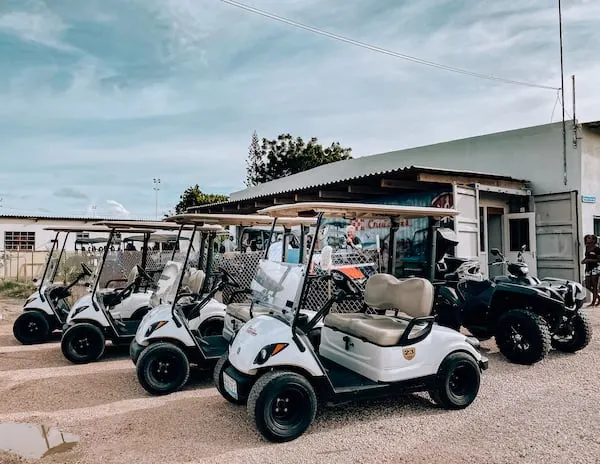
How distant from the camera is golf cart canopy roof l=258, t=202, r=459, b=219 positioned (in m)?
3.96

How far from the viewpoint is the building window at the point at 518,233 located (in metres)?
11.0

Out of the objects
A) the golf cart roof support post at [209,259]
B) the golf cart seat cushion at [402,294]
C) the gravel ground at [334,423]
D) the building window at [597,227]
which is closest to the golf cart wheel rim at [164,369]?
the gravel ground at [334,423]

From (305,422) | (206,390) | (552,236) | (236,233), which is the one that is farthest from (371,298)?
(236,233)

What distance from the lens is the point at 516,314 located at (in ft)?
18.4

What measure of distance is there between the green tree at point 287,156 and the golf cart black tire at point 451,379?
2475 centimetres

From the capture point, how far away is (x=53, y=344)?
22.8ft

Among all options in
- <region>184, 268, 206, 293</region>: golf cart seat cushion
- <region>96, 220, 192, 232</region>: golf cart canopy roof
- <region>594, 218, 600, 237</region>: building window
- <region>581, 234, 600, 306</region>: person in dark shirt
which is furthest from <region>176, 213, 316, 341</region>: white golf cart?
<region>594, 218, 600, 237</region>: building window

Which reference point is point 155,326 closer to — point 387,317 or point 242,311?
point 242,311

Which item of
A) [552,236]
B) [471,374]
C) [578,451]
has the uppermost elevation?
[552,236]

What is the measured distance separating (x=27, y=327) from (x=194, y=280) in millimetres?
2976

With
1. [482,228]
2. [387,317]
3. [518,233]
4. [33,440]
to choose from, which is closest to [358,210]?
[387,317]

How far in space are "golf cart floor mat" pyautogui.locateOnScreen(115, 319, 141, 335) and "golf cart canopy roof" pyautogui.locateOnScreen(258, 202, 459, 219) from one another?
2.68 meters

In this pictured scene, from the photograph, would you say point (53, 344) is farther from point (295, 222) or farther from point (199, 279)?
point (295, 222)

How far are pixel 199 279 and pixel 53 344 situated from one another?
2.79m
